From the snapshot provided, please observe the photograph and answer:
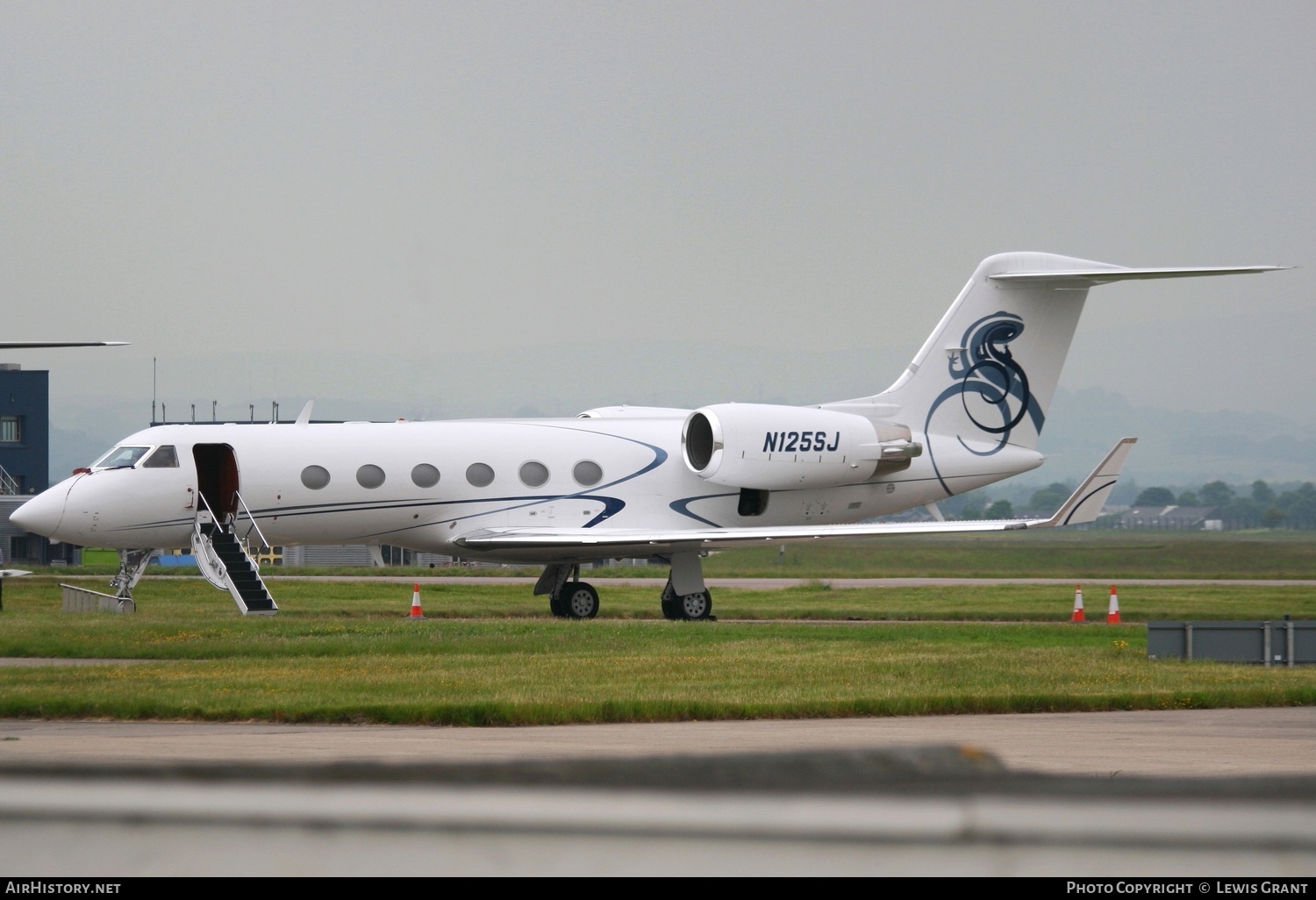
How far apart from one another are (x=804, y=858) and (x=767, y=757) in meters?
0.17

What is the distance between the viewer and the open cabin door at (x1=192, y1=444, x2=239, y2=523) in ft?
76.2

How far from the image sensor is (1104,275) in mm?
26422

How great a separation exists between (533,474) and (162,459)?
6.04m

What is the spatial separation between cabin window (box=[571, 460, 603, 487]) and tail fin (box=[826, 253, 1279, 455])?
4.96 metres

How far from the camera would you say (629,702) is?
11875 mm

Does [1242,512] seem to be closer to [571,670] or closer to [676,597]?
[676,597]

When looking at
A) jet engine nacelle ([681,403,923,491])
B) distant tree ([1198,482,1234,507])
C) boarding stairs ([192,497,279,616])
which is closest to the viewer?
boarding stairs ([192,497,279,616])

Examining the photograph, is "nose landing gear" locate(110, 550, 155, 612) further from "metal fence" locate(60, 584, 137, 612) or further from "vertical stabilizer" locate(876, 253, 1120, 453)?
"vertical stabilizer" locate(876, 253, 1120, 453)

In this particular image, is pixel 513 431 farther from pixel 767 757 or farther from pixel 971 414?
pixel 767 757

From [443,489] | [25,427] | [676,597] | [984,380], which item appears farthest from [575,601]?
[25,427]

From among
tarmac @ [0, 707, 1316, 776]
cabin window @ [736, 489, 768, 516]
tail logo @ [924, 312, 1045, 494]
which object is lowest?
tarmac @ [0, 707, 1316, 776]

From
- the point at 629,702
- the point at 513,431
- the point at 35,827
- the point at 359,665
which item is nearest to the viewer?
Result: the point at 35,827

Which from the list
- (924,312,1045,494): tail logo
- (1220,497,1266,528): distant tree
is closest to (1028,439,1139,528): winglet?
(924,312,1045,494): tail logo

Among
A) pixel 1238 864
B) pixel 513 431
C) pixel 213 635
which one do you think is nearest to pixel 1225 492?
pixel 513 431
